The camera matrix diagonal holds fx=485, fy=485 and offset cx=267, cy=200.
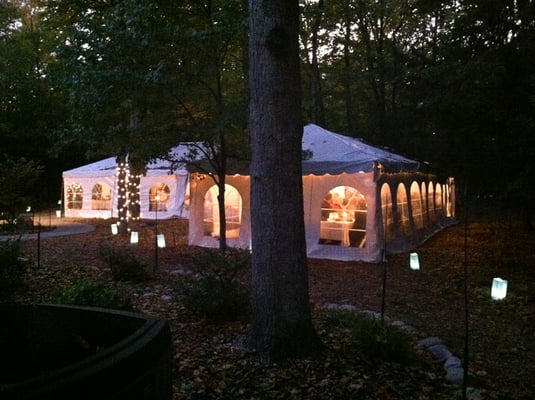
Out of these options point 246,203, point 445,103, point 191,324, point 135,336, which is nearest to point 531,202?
point 445,103

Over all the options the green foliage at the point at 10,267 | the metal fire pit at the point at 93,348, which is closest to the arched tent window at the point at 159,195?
the green foliage at the point at 10,267

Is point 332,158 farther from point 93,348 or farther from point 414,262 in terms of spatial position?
point 93,348

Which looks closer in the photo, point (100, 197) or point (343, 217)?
point (343, 217)

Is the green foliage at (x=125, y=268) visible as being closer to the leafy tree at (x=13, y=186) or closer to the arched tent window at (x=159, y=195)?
the leafy tree at (x=13, y=186)

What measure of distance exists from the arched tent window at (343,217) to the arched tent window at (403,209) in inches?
74.8

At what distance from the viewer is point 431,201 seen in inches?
693

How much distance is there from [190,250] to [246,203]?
1846 millimetres

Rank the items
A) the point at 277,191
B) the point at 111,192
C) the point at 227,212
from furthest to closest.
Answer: the point at 111,192 < the point at 227,212 < the point at 277,191

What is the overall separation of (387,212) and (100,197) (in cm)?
1462

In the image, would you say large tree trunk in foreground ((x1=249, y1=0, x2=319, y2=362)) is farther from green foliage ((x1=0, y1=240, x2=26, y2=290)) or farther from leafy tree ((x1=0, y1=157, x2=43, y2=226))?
leafy tree ((x1=0, y1=157, x2=43, y2=226))

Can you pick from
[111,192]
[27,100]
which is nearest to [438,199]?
[111,192]

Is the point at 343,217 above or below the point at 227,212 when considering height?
below

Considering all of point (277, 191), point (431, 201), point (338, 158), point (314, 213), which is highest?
point (338, 158)

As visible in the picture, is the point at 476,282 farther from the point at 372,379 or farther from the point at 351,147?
the point at 372,379
